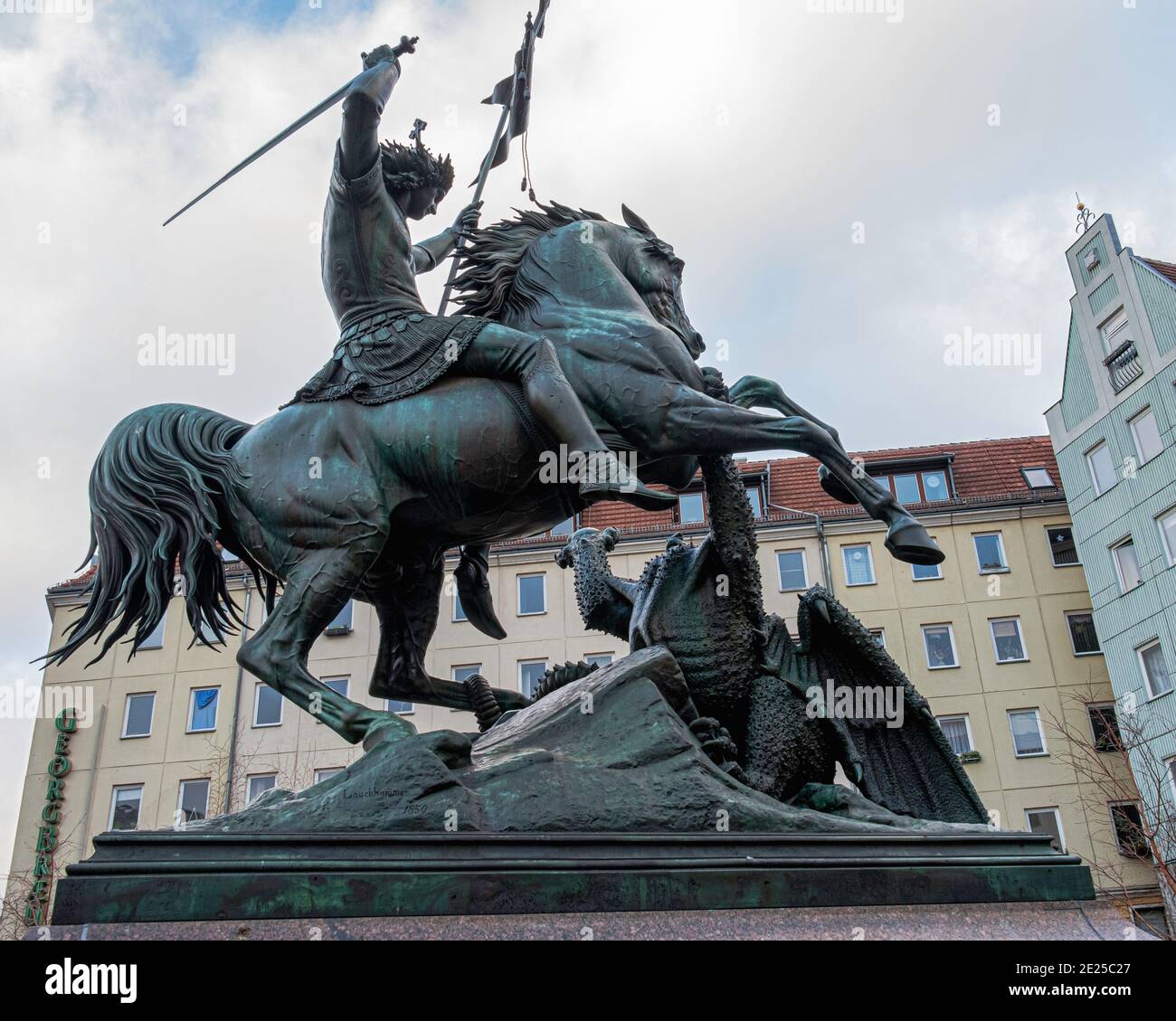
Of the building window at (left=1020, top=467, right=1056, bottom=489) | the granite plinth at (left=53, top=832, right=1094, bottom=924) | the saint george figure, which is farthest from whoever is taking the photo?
the building window at (left=1020, top=467, right=1056, bottom=489)

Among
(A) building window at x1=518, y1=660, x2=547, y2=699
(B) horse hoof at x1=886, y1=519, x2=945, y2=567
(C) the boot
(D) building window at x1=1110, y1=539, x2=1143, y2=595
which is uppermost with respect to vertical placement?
(D) building window at x1=1110, y1=539, x2=1143, y2=595

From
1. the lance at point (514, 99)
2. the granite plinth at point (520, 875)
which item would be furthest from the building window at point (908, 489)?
the granite plinth at point (520, 875)

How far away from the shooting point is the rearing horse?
224 inches

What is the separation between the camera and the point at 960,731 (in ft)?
103

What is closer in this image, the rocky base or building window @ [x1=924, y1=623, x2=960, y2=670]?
the rocky base

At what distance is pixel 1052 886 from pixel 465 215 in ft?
16.3

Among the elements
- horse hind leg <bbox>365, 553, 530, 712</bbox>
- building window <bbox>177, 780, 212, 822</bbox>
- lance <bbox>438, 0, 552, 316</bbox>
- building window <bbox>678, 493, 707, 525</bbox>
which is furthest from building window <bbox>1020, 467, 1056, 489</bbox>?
horse hind leg <bbox>365, 553, 530, 712</bbox>

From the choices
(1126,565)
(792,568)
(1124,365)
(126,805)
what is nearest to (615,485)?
(1126,565)

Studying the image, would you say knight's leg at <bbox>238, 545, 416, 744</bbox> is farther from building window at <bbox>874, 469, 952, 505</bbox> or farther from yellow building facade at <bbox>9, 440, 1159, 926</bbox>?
building window at <bbox>874, 469, 952, 505</bbox>

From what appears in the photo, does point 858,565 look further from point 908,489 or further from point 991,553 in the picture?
point 991,553

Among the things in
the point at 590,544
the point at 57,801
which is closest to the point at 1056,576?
the point at 57,801

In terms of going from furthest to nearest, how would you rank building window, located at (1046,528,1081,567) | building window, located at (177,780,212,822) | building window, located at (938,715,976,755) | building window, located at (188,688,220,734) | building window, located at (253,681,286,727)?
building window, located at (1046,528,1081,567)
building window, located at (188,688,220,734)
building window, located at (253,681,286,727)
building window, located at (938,715,976,755)
building window, located at (177,780,212,822)

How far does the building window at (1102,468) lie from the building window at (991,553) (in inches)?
131

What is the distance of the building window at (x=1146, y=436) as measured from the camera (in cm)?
2864
